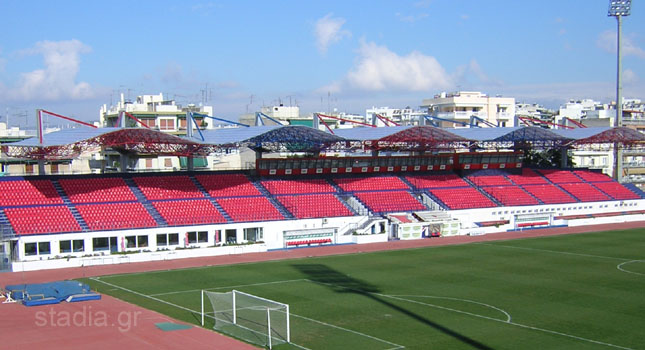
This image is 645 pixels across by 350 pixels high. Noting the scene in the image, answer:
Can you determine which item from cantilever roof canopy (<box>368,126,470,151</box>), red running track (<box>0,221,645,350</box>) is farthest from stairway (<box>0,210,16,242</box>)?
cantilever roof canopy (<box>368,126,470,151</box>)

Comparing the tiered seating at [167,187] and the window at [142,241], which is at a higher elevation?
the tiered seating at [167,187]

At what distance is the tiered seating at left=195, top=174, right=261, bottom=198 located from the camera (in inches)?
2284

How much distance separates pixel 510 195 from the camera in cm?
7125

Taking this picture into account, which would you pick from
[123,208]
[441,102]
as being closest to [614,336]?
[123,208]

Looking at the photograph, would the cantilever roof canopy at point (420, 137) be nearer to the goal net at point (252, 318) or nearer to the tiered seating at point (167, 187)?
the tiered seating at point (167, 187)

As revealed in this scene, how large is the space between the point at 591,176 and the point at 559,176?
4830mm

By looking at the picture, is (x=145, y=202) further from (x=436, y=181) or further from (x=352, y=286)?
(x=436, y=181)

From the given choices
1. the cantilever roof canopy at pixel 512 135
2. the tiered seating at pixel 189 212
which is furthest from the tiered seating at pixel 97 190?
the cantilever roof canopy at pixel 512 135

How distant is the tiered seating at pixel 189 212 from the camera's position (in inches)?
2037

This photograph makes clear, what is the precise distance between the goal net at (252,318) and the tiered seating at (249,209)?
2486cm

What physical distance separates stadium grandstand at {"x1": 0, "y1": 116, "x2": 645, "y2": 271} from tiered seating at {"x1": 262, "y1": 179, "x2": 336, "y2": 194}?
16cm

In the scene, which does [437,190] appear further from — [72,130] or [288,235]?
[72,130]

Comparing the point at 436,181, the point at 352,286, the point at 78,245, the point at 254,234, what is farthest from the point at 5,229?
the point at 436,181

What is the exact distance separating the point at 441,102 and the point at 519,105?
6042 centimetres
